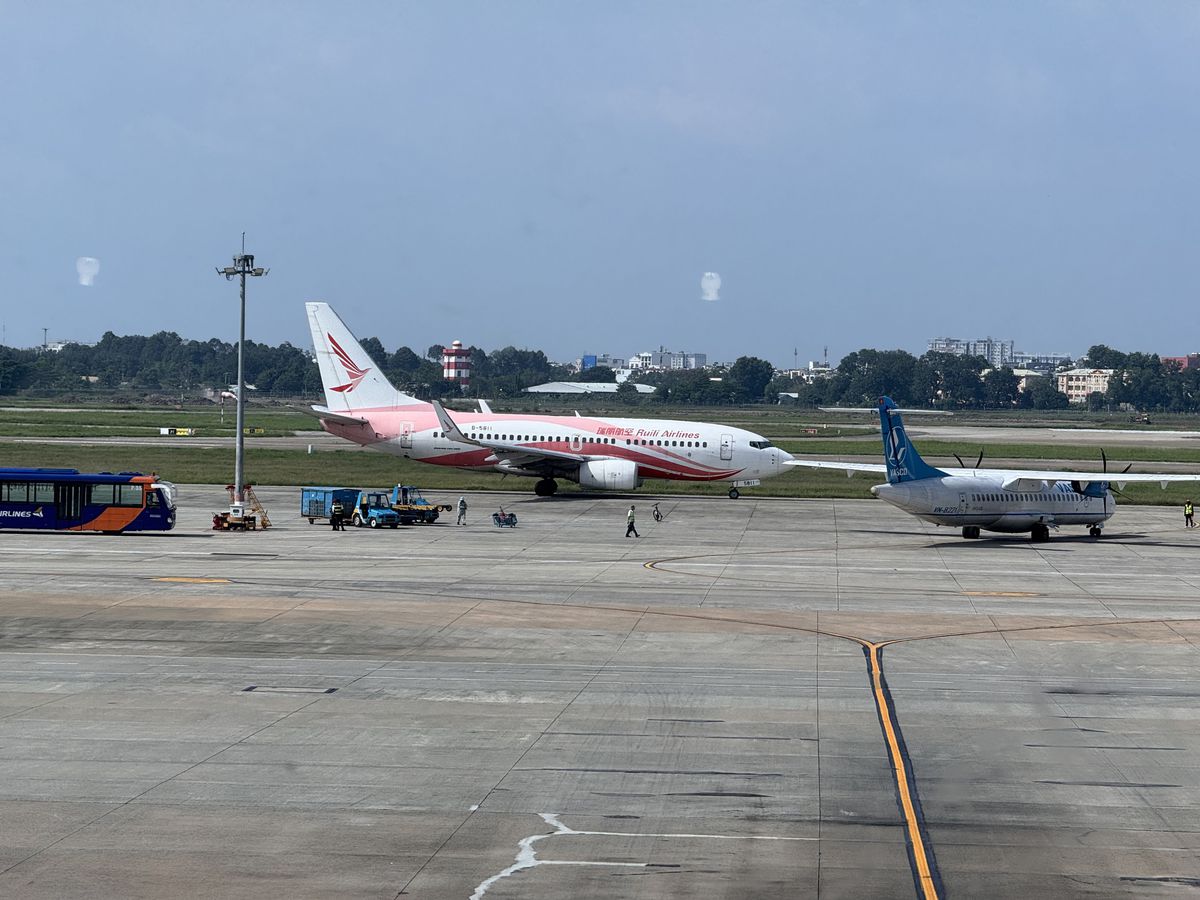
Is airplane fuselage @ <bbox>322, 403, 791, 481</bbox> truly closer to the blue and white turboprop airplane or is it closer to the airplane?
the airplane

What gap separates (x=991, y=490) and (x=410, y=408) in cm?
3887

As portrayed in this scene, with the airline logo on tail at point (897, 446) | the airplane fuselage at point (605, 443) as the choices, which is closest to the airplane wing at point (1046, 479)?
the airline logo on tail at point (897, 446)

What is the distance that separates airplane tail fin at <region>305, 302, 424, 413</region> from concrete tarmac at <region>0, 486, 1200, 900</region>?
34444mm

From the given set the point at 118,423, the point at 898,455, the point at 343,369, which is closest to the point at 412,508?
the point at 343,369

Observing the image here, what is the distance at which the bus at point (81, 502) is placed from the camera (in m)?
58.8

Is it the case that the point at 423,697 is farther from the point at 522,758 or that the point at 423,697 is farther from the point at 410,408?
the point at 410,408

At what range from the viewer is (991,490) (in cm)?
6119

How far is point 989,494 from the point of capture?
201 feet

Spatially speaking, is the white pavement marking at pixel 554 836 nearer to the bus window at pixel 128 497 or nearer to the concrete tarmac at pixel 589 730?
the concrete tarmac at pixel 589 730

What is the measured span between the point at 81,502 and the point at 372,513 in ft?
44.7

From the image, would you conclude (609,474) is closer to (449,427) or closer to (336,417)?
(449,427)

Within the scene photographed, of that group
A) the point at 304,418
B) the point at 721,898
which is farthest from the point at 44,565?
the point at 304,418

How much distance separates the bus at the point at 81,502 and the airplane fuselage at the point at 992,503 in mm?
32823

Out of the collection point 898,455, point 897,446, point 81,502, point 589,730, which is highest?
point 897,446
